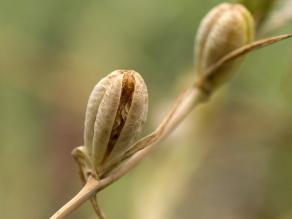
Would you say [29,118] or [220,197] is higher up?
[29,118]

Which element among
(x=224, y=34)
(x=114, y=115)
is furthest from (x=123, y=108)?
(x=224, y=34)

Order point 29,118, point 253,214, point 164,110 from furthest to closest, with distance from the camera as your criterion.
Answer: point 29,118
point 164,110
point 253,214

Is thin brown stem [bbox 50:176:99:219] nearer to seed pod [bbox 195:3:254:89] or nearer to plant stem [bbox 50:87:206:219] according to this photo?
plant stem [bbox 50:87:206:219]

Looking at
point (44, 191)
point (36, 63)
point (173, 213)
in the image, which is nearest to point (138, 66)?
point (36, 63)

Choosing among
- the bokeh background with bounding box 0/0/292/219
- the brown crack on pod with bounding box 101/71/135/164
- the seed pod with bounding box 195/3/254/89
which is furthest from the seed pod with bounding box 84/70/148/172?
the bokeh background with bounding box 0/0/292/219

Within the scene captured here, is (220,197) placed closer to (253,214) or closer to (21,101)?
(253,214)

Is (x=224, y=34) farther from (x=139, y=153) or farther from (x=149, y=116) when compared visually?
(x=149, y=116)

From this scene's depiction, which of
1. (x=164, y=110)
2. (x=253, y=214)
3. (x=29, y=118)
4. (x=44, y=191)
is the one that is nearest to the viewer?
(x=253, y=214)
